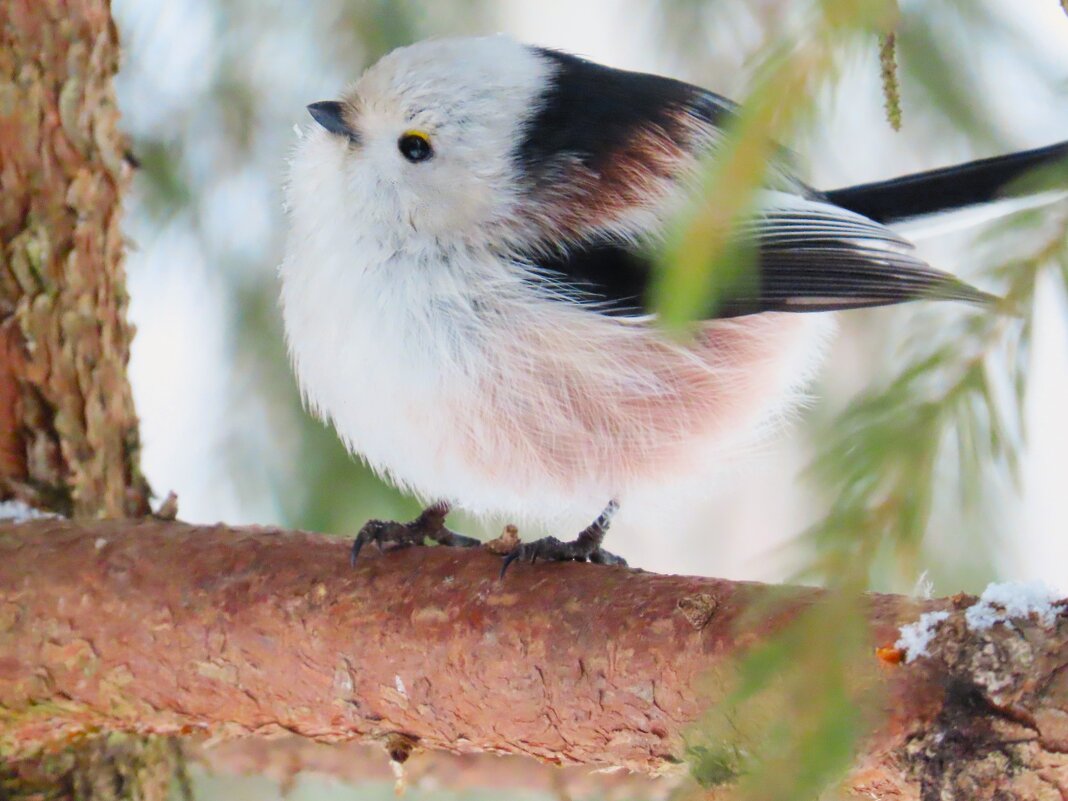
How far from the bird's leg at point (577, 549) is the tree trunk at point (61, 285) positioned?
66cm

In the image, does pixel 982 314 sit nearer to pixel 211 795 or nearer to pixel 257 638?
pixel 257 638

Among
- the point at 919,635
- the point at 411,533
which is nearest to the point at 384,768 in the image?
the point at 411,533

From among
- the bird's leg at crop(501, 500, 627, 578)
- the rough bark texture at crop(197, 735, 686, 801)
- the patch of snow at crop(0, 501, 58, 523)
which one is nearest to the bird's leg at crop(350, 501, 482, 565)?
the bird's leg at crop(501, 500, 627, 578)

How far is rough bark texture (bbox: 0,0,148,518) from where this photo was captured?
4.76 ft

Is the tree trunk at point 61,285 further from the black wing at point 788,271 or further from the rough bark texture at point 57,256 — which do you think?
the black wing at point 788,271

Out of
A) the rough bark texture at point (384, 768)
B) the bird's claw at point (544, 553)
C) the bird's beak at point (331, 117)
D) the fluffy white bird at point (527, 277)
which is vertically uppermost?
the bird's beak at point (331, 117)

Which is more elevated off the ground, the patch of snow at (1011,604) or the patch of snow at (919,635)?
the patch of snow at (1011,604)

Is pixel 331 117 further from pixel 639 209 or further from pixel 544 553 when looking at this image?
pixel 544 553

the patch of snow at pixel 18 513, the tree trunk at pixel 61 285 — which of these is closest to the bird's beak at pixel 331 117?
the tree trunk at pixel 61 285

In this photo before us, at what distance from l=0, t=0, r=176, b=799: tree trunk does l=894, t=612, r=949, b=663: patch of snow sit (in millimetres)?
1127

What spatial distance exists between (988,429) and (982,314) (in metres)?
0.06

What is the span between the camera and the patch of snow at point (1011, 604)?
2.37 ft

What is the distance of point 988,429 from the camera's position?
1.67ft

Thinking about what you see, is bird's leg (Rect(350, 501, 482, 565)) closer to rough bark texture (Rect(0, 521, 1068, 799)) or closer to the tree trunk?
rough bark texture (Rect(0, 521, 1068, 799))
